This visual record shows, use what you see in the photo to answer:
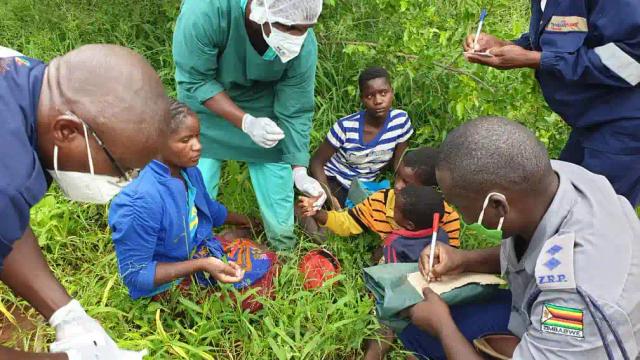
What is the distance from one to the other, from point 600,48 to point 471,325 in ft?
4.27

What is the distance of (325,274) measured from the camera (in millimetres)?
3033

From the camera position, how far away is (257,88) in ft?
10.2

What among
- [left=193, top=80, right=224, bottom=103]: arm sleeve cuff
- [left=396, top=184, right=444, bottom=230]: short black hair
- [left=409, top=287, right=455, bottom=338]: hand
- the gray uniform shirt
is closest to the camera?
the gray uniform shirt

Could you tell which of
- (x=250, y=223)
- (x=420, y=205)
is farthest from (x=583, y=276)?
(x=250, y=223)

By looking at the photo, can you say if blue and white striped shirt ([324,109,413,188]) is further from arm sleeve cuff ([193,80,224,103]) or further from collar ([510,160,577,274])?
collar ([510,160,577,274])

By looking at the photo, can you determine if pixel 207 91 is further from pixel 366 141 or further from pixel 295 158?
pixel 366 141

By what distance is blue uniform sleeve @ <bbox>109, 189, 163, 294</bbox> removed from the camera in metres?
2.34

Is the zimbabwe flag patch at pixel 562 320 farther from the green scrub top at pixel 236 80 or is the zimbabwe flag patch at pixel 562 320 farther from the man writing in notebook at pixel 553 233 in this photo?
the green scrub top at pixel 236 80

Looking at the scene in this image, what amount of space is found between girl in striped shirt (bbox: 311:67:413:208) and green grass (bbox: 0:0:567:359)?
0.20 metres

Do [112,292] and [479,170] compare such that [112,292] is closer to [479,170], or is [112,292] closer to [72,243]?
[72,243]

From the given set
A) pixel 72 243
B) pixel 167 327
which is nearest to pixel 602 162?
pixel 167 327

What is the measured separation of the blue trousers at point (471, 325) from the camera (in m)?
2.28

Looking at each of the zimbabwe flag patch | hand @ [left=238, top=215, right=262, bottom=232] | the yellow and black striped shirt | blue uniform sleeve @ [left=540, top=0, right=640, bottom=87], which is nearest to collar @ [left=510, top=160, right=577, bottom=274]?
the zimbabwe flag patch

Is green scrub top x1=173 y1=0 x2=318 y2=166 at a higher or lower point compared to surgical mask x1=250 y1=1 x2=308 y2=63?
lower
